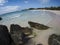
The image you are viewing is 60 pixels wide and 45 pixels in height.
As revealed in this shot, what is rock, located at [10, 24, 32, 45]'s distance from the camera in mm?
1296

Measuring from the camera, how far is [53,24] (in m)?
1.41

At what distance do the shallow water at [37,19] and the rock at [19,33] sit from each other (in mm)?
48

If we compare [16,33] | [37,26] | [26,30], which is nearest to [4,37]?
[16,33]

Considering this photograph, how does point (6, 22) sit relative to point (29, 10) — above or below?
below

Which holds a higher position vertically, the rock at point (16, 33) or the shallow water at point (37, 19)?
the shallow water at point (37, 19)

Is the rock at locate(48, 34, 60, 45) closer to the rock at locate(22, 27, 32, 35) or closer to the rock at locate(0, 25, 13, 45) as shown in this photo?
the rock at locate(22, 27, 32, 35)

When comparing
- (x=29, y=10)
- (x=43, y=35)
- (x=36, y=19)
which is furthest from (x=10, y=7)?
(x=43, y=35)

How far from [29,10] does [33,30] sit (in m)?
0.23

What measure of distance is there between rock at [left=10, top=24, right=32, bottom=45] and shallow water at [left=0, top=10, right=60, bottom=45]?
0.16 feet

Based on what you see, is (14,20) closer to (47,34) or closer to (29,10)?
(29,10)

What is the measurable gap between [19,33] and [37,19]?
253mm

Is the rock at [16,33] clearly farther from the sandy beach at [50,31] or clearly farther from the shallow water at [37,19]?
the sandy beach at [50,31]

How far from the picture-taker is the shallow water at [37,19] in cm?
139

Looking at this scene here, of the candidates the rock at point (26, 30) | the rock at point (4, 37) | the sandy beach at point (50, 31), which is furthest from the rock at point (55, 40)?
the rock at point (4, 37)
